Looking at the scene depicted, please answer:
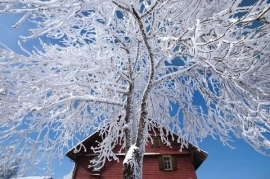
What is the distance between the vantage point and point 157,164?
15711mm

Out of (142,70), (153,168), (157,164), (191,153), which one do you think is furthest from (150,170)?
(142,70)

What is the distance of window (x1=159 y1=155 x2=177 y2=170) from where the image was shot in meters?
15.4

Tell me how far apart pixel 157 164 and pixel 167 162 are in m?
0.74

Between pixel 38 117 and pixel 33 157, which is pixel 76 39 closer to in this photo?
pixel 38 117

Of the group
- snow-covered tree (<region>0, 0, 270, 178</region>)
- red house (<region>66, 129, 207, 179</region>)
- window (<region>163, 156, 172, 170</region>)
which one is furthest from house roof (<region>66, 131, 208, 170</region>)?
snow-covered tree (<region>0, 0, 270, 178</region>)

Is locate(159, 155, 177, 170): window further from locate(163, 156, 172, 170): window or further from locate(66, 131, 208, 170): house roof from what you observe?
locate(66, 131, 208, 170): house roof

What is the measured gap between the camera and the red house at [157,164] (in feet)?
49.8

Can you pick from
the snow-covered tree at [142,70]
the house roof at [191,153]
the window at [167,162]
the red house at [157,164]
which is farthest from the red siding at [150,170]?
the snow-covered tree at [142,70]

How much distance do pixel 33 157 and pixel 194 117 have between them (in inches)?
189

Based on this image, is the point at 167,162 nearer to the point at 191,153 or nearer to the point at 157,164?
the point at 157,164

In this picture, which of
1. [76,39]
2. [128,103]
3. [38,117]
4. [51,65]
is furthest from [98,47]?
[38,117]

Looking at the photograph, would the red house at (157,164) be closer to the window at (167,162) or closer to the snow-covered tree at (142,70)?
the window at (167,162)

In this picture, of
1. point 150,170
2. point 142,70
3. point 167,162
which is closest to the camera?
point 142,70

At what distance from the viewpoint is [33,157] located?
5.85 meters
